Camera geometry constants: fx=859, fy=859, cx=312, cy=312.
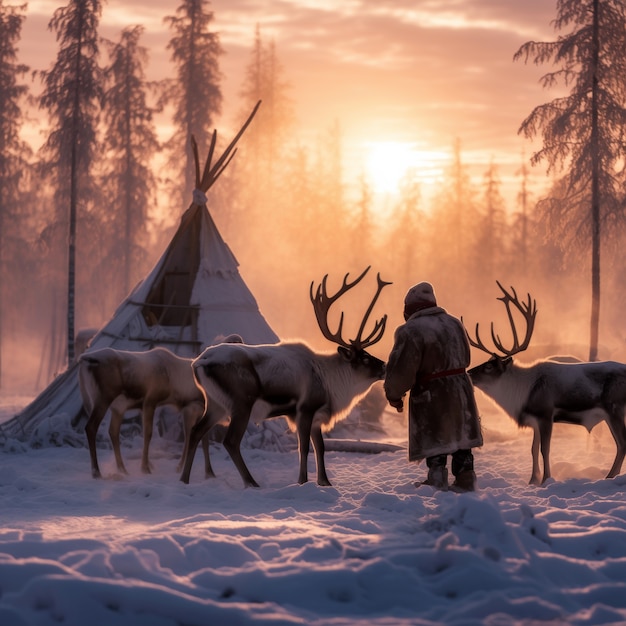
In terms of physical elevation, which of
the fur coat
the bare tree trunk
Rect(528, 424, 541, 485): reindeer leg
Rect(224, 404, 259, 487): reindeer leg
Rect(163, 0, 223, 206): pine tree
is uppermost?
Rect(163, 0, 223, 206): pine tree

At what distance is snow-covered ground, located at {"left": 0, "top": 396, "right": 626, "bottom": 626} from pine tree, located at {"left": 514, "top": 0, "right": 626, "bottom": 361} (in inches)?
445

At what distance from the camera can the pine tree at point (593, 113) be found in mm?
17391

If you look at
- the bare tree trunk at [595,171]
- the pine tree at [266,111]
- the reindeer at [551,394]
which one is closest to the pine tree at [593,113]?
the bare tree trunk at [595,171]

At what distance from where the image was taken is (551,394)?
9.62 meters

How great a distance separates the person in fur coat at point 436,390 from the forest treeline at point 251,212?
36.3ft

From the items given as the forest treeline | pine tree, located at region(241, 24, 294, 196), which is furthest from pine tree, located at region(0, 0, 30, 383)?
pine tree, located at region(241, 24, 294, 196)

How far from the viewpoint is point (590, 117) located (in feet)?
57.4

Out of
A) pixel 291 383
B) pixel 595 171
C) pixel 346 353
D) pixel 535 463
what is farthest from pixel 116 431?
pixel 595 171

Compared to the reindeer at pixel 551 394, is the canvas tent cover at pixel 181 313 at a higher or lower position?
higher

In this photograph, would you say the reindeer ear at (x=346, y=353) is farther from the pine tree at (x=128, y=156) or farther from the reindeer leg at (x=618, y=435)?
the pine tree at (x=128, y=156)

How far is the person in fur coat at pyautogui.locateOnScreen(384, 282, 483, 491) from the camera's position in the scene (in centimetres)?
791

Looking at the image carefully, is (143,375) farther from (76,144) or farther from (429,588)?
(76,144)

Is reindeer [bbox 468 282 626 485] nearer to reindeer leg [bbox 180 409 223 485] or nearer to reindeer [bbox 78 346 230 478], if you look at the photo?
reindeer leg [bbox 180 409 223 485]

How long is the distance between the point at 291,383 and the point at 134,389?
2224mm
